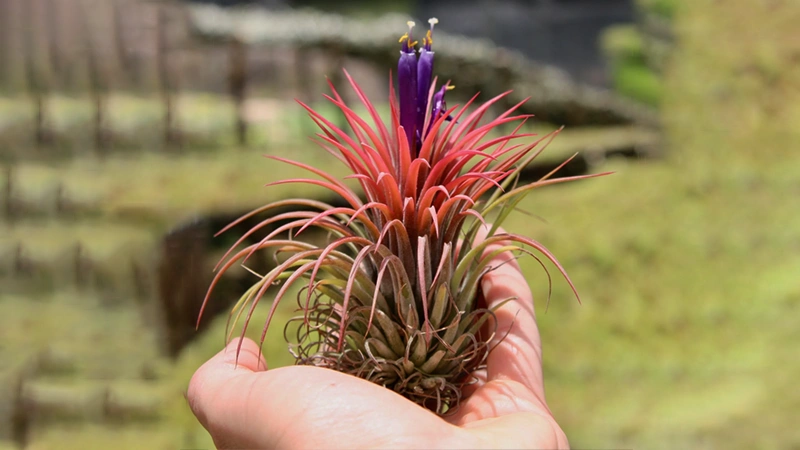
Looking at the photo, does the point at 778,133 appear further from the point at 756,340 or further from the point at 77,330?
the point at 77,330

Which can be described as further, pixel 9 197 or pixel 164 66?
pixel 164 66

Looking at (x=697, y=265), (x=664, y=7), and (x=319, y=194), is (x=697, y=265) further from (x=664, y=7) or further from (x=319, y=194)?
(x=664, y=7)

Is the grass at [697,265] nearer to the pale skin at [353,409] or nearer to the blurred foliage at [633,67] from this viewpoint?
the blurred foliage at [633,67]

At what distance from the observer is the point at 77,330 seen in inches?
87.7

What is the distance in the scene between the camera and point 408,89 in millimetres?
1098

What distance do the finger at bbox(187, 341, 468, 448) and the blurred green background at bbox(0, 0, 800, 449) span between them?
1162 mm

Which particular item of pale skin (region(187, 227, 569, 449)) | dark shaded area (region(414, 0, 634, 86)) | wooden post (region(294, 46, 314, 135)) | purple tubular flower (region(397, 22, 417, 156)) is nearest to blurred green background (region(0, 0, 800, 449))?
wooden post (region(294, 46, 314, 135))

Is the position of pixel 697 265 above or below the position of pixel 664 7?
below

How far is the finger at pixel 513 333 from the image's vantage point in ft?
3.68

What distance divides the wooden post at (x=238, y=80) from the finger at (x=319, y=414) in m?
5.17

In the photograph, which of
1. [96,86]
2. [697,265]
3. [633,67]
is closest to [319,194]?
[96,86]

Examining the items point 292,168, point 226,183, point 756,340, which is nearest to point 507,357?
point 756,340

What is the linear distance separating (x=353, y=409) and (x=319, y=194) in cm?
336

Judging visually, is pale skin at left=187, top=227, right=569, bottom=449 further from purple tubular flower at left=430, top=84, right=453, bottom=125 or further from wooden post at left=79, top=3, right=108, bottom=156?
wooden post at left=79, top=3, right=108, bottom=156
